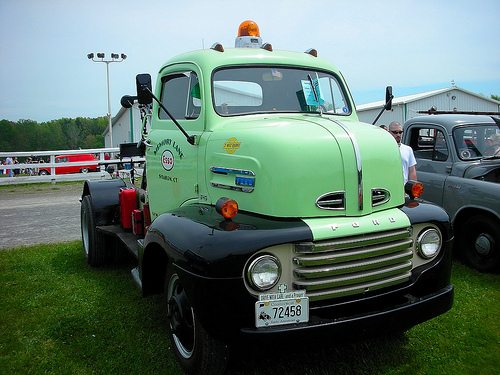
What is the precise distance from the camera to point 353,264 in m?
2.70

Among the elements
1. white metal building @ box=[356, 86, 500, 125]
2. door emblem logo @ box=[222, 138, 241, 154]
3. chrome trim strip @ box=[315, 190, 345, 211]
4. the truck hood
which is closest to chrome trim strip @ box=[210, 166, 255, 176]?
the truck hood

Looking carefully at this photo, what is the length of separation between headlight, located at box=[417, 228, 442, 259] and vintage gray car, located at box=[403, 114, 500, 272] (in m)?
2.61

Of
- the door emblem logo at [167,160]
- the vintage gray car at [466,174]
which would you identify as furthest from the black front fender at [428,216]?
the vintage gray car at [466,174]

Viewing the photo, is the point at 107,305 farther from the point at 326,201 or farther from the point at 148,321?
the point at 326,201

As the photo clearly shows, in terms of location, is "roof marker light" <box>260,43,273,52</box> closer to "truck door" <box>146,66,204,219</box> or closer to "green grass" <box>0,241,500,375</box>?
"truck door" <box>146,66,204,219</box>

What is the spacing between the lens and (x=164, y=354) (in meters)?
3.42

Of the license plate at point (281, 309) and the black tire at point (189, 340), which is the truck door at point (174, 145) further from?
the license plate at point (281, 309)

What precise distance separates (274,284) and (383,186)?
1114 millimetres

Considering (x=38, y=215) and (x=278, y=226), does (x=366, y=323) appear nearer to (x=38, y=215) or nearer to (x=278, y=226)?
(x=278, y=226)

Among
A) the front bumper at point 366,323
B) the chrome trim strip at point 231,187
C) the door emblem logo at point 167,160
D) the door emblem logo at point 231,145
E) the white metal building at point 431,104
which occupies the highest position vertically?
the white metal building at point 431,104

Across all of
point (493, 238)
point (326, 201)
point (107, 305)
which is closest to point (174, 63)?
point (326, 201)

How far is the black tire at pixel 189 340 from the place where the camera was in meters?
2.67

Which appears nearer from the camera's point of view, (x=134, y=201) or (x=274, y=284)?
(x=274, y=284)

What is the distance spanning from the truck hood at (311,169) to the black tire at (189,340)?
0.77 m
